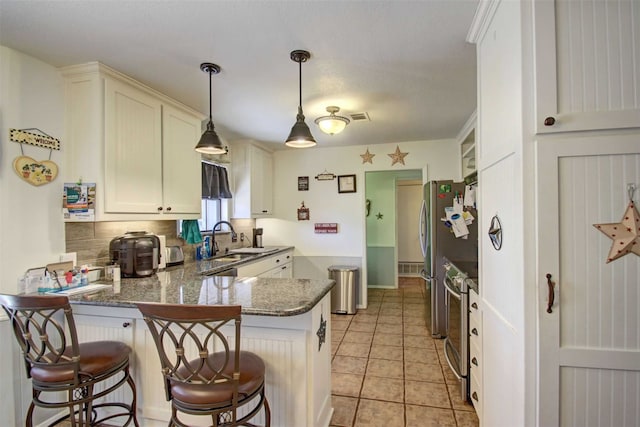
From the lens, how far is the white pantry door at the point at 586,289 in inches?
41.7

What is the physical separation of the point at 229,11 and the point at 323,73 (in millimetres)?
823

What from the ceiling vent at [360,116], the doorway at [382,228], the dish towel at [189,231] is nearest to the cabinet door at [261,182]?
the dish towel at [189,231]

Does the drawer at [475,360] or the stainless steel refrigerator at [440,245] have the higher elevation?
the stainless steel refrigerator at [440,245]

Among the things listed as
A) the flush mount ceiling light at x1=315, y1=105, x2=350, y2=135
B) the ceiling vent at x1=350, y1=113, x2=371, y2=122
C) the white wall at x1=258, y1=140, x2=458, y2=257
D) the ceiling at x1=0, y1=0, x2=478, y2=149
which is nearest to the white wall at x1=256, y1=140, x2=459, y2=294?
the white wall at x1=258, y1=140, x2=458, y2=257

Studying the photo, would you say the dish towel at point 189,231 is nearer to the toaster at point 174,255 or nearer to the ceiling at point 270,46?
the toaster at point 174,255

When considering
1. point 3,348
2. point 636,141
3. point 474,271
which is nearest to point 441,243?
point 474,271

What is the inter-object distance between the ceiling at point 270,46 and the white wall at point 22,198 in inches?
5.7

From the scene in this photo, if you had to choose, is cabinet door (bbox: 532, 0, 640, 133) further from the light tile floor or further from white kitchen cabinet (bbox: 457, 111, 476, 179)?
white kitchen cabinet (bbox: 457, 111, 476, 179)

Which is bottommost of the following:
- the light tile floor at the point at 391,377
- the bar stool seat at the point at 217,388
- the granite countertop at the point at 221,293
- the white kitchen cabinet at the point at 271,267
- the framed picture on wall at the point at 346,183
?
the light tile floor at the point at 391,377

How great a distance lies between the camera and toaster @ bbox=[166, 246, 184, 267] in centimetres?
288

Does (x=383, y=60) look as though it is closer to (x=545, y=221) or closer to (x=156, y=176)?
(x=545, y=221)

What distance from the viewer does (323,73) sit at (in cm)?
219

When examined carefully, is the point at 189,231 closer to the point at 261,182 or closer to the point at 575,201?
the point at 261,182

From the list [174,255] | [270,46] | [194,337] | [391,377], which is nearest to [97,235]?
[174,255]
